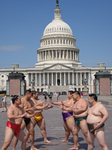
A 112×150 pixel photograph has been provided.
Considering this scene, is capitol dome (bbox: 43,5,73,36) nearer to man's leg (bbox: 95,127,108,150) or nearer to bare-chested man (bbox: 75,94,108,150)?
bare-chested man (bbox: 75,94,108,150)

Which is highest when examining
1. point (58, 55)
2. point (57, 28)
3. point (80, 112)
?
point (57, 28)

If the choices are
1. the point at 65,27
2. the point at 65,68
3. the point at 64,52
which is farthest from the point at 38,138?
the point at 65,27

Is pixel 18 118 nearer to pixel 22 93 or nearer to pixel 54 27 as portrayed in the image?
pixel 22 93

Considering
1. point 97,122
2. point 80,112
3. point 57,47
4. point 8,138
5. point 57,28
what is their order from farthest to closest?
point 57,28
point 57,47
point 80,112
point 8,138
point 97,122

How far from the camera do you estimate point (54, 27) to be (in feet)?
436

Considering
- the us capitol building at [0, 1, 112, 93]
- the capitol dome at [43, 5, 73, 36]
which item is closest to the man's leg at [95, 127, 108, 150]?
the us capitol building at [0, 1, 112, 93]

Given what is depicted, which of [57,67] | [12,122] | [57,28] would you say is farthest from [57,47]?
[12,122]

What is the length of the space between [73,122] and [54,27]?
125 m

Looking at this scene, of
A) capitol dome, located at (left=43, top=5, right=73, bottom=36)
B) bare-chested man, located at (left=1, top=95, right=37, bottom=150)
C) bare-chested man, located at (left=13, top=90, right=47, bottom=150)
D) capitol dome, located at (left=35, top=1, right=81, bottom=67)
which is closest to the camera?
bare-chested man, located at (left=1, top=95, right=37, bottom=150)

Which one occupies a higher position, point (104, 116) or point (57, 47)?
point (57, 47)

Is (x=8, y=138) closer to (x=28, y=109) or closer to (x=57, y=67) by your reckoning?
(x=28, y=109)

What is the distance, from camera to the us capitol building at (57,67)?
117m

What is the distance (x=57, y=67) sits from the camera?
117m

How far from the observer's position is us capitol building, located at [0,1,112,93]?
117 meters
